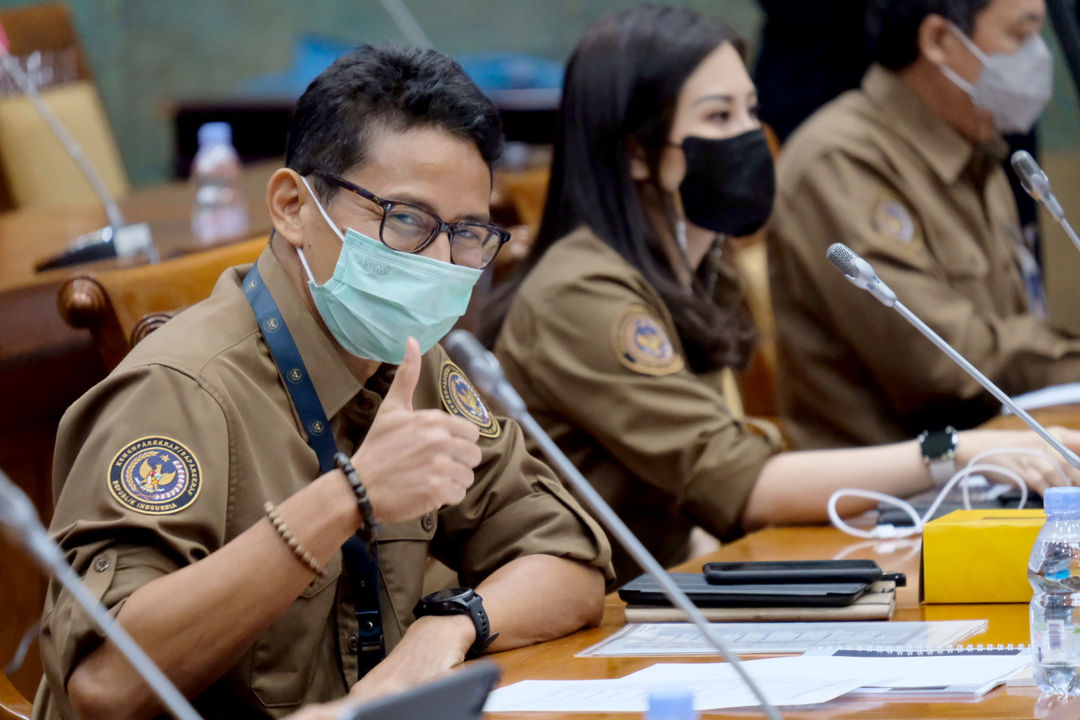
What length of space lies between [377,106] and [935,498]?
1.03m

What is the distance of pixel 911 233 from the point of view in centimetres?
271

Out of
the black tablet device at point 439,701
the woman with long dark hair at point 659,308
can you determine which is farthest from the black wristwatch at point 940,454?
the black tablet device at point 439,701

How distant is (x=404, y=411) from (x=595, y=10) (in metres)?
5.10

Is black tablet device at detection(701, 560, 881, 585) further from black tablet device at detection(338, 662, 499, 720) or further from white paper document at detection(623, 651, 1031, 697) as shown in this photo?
→ black tablet device at detection(338, 662, 499, 720)

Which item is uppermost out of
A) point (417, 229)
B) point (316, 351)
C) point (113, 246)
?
point (417, 229)

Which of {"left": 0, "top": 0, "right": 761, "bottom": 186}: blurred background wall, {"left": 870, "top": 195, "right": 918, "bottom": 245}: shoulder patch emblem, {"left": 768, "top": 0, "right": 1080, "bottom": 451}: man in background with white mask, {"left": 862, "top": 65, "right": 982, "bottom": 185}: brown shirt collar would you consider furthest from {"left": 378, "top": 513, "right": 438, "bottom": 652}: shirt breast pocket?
{"left": 0, "top": 0, "right": 761, "bottom": 186}: blurred background wall

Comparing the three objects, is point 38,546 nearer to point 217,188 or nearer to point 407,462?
point 407,462

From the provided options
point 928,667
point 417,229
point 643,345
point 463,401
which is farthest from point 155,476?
point 643,345

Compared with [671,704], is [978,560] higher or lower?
lower

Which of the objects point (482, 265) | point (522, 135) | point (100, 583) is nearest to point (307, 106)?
point (482, 265)

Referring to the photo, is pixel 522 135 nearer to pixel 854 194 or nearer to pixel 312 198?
pixel 854 194

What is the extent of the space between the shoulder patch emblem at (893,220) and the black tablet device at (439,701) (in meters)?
1.91

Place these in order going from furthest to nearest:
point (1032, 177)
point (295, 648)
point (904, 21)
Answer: point (904, 21) < point (1032, 177) < point (295, 648)

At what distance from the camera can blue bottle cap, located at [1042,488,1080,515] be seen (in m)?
1.28
